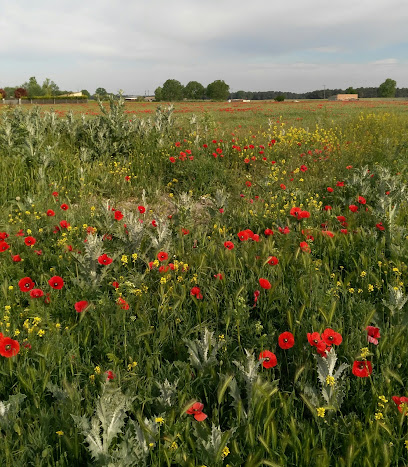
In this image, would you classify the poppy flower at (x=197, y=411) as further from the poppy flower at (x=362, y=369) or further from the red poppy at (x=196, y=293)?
the red poppy at (x=196, y=293)

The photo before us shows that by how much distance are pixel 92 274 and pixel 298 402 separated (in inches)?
67.4

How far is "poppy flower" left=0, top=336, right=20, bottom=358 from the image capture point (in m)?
1.93

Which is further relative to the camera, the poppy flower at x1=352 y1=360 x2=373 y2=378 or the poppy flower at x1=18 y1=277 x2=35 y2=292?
the poppy flower at x1=18 y1=277 x2=35 y2=292

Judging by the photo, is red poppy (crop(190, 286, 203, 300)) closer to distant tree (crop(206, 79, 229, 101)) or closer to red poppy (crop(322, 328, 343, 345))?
red poppy (crop(322, 328, 343, 345))

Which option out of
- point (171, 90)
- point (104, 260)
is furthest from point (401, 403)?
point (171, 90)

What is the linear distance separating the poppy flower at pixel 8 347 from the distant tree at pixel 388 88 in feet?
446

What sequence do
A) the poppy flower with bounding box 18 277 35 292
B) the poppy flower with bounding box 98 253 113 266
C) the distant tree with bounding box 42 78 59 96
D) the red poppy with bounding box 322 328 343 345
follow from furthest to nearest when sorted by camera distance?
the distant tree with bounding box 42 78 59 96, the poppy flower with bounding box 98 253 113 266, the poppy flower with bounding box 18 277 35 292, the red poppy with bounding box 322 328 343 345

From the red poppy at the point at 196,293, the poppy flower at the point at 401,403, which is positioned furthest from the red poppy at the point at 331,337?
the red poppy at the point at 196,293

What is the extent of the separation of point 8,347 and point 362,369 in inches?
68.6

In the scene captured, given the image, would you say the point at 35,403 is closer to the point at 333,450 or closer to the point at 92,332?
the point at 92,332

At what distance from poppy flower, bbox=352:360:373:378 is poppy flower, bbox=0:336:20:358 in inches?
65.1

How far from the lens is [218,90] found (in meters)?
102

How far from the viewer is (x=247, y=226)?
3994 millimetres

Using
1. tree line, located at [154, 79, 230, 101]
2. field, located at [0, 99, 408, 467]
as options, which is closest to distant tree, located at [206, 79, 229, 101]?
tree line, located at [154, 79, 230, 101]
